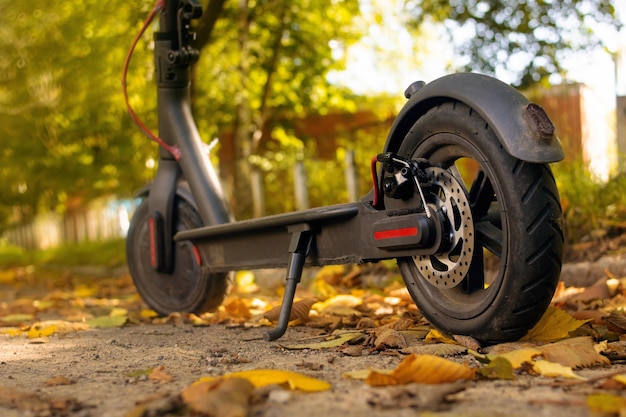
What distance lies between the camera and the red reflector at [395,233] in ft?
8.59

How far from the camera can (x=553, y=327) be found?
2.59 m

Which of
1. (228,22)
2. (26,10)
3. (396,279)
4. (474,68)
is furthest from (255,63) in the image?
(396,279)

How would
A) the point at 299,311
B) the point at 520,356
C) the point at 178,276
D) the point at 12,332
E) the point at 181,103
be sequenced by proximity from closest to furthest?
1. the point at 520,356
2. the point at 299,311
3. the point at 12,332
4. the point at 178,276
5. the point at 181,103

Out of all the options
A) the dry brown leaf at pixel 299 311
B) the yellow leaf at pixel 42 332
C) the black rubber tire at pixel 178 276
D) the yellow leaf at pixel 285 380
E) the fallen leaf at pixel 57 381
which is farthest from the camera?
the black rubber tire at pixel 178 276

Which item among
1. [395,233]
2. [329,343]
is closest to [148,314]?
[329,343]

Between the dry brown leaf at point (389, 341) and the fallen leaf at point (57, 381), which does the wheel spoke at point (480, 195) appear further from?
the fallen leaf at point (57, 381)

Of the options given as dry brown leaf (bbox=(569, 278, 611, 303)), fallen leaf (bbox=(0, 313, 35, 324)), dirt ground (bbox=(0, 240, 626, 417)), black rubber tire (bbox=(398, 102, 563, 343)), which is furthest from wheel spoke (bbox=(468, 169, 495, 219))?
fallen leaf (bbox=(0, 313, 35, 324))

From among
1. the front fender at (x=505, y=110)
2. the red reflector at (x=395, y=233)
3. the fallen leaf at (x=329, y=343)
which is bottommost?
the fallen leaf at (x=329, y=343)

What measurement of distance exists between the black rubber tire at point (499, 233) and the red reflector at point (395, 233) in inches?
7.9

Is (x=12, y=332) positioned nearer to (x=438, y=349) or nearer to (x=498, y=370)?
(x=438, y=349)

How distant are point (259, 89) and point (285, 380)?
26.2 feet

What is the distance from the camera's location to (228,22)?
822 centimetres

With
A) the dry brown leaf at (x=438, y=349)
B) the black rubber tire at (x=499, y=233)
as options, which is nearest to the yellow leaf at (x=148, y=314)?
the black rubber tire at (x=499, y=233)

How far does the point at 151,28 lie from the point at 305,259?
4.79 meters
